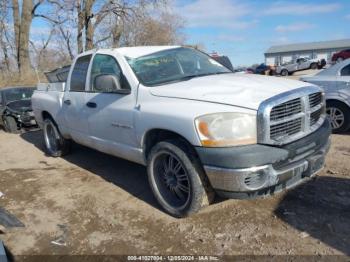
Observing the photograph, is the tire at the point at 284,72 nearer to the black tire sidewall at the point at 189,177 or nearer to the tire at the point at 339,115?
the tire at the point at 339,115

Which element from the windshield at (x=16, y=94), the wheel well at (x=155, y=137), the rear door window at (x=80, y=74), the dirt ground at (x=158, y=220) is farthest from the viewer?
the windshield at (x=16, y=94)

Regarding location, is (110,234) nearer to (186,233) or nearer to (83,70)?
(186,233)

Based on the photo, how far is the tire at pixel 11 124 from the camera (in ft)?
35.9

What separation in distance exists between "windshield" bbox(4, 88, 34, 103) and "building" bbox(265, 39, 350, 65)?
59.0 metres

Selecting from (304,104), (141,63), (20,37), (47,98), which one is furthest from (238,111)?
(20,37)

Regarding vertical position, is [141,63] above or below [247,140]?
above

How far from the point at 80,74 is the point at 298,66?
35253 millimetres

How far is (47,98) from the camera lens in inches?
273

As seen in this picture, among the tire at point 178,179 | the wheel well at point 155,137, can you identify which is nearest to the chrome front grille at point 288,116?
the tire at point 178,179

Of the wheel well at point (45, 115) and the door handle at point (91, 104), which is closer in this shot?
the door handle at point (91, 104)

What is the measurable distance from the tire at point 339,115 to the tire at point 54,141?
5160 millimetres

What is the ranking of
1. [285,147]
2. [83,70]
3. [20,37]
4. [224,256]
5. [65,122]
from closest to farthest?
[224,256], [285,147], [83,70], [65,122], [20,37]

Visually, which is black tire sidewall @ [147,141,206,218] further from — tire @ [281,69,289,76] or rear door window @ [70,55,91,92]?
tire @ [281,69,289,76]

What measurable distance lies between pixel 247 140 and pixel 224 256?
1083mm
